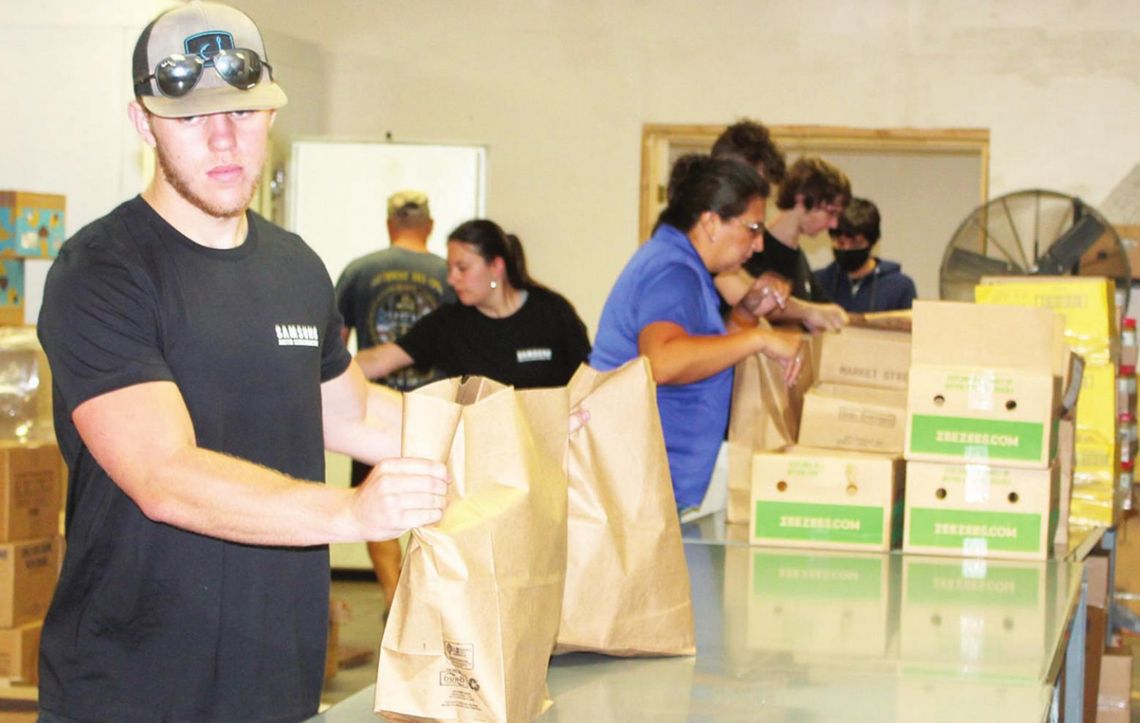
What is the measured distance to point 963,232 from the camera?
504cm

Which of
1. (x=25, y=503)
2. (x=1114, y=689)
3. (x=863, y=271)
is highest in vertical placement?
(x=863, y=271)

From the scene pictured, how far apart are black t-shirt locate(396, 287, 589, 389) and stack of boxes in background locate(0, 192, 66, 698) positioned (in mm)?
1108

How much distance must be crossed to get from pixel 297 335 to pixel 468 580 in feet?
1.72

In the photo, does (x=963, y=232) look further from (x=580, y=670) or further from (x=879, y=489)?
(x=580, y=670)

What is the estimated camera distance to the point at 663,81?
20.6ft

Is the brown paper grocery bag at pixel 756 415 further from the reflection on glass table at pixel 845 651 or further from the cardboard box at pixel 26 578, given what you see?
the cardboard box at pixel 26 578

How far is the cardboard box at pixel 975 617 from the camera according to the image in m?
1.81

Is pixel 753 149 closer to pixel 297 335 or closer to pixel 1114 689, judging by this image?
pixel 1114 689

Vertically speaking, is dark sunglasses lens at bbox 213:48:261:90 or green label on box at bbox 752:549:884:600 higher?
dark sunglasses lens at bbox 213:48:261:90

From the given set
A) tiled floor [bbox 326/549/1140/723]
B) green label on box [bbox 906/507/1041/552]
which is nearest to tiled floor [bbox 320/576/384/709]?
tiled floor [bbox 326/549/1140/723]

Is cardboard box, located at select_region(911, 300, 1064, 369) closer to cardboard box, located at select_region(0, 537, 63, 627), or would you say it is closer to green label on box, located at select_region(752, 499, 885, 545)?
green label on box, located at select_region(752, 499, 885, 545)

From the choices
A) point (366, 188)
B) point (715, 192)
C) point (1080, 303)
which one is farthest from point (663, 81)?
point (715, 192)

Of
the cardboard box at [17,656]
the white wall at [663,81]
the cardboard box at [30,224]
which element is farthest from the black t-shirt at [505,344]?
the white wall at [663,81]

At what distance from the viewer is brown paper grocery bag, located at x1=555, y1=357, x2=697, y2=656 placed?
1.62m
